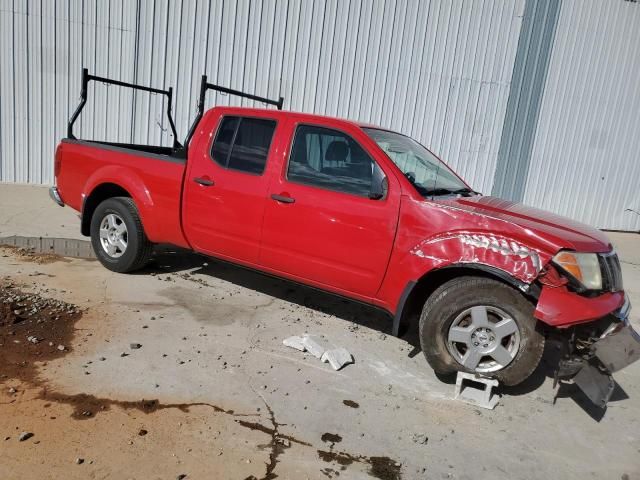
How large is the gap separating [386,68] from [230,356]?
24.1ft

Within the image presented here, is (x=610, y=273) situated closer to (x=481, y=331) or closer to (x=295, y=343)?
(x=481, y=331)

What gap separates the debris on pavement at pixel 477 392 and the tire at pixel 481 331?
0.16 ft

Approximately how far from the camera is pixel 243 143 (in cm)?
463

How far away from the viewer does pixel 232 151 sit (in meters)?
4.66

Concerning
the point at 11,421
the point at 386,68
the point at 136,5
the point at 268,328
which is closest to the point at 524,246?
the point at 268,328

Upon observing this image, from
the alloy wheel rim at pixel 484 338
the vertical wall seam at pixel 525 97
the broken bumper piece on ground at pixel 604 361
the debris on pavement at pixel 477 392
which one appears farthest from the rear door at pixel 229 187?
the vertical wall seam at pixel 525 97

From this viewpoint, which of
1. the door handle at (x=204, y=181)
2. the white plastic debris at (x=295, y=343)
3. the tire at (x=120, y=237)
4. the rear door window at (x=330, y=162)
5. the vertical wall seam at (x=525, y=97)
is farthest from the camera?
the vertical wall seam at (x=525, y=97)

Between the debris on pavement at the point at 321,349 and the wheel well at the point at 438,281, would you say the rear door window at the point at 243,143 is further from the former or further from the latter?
the wheel well at the point at 438,281

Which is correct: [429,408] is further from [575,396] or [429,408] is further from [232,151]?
[232,151]

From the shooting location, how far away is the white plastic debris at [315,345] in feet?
13.3

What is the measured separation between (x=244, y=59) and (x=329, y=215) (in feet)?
21.3

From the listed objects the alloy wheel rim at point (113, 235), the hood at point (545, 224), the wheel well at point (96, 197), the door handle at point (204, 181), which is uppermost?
the hood at point (545, 224)

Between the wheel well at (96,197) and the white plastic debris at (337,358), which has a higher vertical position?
the wheel well at (96,197)

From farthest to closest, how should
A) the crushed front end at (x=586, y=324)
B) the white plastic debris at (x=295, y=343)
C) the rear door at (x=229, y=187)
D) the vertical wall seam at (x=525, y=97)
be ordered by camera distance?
the vertical wall seam at (x=525, y=97) → the rear door at (x=229, y=187) → the white plastic debris at (x=295, y=343) → the crushed front end at (x=586, y=324)
